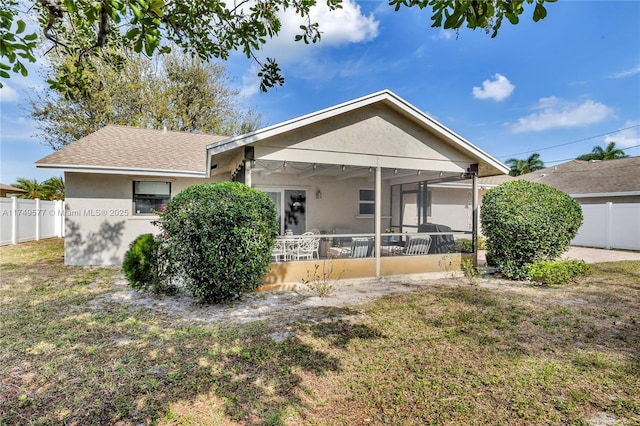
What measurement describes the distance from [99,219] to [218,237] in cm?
723

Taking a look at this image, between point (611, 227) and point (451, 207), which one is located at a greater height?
point (451, 207)

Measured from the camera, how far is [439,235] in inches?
401

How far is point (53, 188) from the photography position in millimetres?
21391

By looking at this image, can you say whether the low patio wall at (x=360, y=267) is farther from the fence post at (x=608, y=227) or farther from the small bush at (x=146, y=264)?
the fence post at (x=608, y=227)

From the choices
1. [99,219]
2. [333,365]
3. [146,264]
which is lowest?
[333,365]

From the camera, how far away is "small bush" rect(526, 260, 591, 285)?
835 centimetres

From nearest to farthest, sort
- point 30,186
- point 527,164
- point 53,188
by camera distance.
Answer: point 53,188, point 30,186, point 527,164

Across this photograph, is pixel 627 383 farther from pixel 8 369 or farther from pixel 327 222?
pixel 327 222

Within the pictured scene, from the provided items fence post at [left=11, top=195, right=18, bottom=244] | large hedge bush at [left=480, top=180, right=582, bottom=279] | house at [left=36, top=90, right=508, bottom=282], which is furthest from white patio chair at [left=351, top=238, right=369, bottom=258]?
fence post at [left=11, top=195, right=18, bottom=244]

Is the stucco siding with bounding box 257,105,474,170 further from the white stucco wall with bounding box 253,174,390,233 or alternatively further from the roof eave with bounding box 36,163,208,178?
the white stucco wall with bounding box 253,174,390,233

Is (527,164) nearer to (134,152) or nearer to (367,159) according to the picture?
(367,159)

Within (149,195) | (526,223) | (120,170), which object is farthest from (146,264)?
(526,223)

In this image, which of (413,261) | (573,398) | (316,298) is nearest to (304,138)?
(316,298)

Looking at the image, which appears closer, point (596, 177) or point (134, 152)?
point (134, 152)
